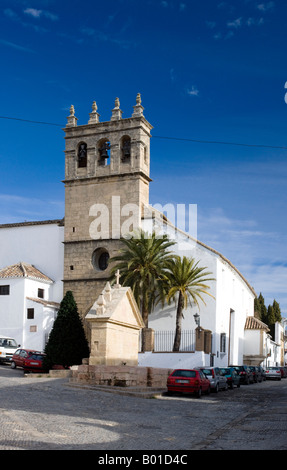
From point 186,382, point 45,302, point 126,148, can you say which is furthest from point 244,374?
point 126,148

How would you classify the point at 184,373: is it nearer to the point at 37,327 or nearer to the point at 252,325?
the point at 37,327

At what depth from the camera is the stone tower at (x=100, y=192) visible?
41.0 m

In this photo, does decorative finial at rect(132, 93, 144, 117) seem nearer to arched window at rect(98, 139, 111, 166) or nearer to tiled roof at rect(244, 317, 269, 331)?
arched window at rect(98, 139, 111, 166)

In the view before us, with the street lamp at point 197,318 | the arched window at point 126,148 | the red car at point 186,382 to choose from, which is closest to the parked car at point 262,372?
the street lamp at point 197,318

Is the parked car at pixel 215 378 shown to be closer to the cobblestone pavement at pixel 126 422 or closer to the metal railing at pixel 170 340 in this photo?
the cobblestone pavement at pixel 126 422

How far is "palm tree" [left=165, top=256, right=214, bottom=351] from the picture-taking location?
37656mm

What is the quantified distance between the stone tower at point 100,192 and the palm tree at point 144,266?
2626mm

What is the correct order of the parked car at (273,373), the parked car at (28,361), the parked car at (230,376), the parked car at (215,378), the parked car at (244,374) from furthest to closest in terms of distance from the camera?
the parked car at (273,373)
the parked car at (244,374)
the parked car at (230,376)
the parked car at (28,361)
the parked car at (215,378)

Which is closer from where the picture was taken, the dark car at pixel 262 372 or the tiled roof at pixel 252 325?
the dark car at pixel 262 372

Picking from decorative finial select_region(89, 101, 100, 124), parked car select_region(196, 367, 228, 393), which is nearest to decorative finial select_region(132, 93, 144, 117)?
decorative finial select_region(89, 101, 100, 124)

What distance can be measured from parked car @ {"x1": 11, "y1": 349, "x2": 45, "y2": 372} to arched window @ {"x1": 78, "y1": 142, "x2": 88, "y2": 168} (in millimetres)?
15669

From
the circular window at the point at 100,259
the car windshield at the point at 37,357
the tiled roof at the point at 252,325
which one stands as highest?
the circular window at the point at 100,259
